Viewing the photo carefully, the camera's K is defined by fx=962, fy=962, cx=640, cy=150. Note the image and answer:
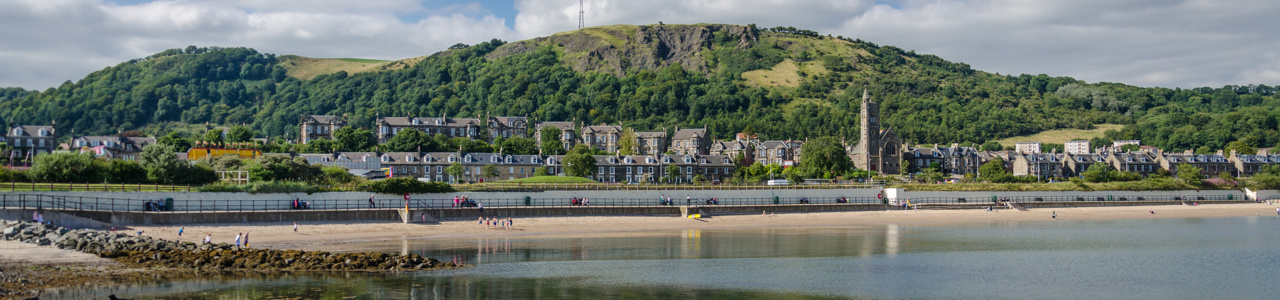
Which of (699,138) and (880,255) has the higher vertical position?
(699,138)

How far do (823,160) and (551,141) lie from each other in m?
42.0

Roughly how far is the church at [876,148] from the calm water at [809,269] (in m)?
61.7

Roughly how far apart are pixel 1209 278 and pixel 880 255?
40.2 ft

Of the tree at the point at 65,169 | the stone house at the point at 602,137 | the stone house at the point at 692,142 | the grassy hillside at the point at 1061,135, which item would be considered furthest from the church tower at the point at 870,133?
the tree at the point at 65,169

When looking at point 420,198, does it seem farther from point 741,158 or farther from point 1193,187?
point 1193,187

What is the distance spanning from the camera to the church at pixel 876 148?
383ft

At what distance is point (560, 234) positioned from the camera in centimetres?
5162

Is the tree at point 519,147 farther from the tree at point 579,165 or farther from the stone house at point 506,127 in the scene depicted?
the stone house at point 506,127

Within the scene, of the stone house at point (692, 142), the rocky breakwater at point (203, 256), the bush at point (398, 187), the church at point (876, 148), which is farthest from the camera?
the stone house at point (692, 142)

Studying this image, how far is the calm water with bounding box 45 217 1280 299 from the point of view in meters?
29.8

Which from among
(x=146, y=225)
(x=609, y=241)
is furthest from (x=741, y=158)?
(x=146, y=225)

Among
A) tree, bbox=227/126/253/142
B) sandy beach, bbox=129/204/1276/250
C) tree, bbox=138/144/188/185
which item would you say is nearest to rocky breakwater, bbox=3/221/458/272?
sandy beach, bbox=129/204/1276/250

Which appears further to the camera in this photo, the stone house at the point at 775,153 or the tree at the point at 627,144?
the tree at the point at 627,144

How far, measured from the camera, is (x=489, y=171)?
301 ft
